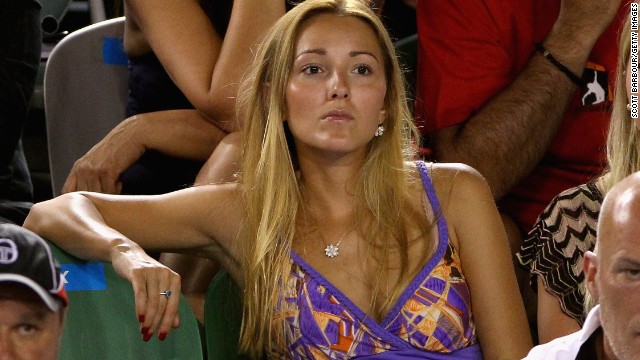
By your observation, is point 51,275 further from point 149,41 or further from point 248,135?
point 149,41

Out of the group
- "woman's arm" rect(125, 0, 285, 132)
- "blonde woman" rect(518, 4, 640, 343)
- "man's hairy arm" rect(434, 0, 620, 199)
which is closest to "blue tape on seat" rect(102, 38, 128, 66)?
"woman's arm" rect(125, 0, 285, 132)

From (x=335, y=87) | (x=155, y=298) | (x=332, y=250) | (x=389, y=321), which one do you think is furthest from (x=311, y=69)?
(x=155, y=298)

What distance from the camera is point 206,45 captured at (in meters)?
2.75

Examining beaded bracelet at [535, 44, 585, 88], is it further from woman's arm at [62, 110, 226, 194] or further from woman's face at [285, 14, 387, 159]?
woman's arm at [62, 110, 226, 194]

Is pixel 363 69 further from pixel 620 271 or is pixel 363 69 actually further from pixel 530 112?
pixel 620 271

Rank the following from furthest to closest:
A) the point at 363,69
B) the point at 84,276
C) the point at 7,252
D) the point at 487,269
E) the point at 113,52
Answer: the point at 113,52 < the point at 363,69 < the point at 487,269 < the point at 84,276 < the point at 7,252

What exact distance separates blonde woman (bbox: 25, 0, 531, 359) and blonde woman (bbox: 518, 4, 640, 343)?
7 centimetres

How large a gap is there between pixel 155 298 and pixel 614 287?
765 mm

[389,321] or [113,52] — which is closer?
[389,321]

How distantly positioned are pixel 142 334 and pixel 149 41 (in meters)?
0.93

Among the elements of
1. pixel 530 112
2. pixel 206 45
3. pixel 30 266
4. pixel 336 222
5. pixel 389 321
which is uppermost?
pixel 30 266

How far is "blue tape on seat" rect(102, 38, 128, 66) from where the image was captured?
10.4 feet

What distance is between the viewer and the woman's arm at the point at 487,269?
2307 mm

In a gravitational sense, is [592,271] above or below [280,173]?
above
